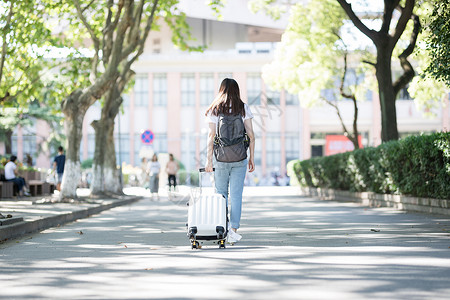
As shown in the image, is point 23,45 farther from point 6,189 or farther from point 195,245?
point 195,245

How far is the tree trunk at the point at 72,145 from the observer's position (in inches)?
870

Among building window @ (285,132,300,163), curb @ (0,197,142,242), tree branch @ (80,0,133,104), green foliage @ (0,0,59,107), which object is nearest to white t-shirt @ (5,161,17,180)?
green foliage @ (0,0,59,107)

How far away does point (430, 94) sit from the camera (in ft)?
110

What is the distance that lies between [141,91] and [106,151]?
3807 cm

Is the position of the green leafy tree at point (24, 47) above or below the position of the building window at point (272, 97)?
below

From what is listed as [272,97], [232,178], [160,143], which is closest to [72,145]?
[232,178]

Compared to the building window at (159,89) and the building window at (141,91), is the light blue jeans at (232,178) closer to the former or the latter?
the building window at (159,89)

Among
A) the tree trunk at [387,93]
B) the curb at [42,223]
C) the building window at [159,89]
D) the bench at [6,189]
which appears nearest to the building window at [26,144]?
the building window at [159,89]

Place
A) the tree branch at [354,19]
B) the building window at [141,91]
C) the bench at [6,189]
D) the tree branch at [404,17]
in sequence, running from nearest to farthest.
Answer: the tree branch at [404,17] → the tree branch at [354,19] → the bench at [6,189] → the building window at [141,91]

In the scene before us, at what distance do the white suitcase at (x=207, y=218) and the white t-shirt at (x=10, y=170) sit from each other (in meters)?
21.4

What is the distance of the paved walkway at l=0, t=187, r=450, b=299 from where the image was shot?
19.6ft

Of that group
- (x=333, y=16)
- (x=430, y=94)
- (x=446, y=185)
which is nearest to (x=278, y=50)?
(x=333, y=16)

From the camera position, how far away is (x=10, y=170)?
29.6 meters

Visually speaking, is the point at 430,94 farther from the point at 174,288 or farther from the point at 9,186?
the point at 174,288
